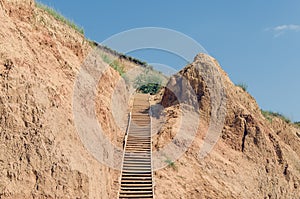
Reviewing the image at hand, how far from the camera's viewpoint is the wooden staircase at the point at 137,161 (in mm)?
11991

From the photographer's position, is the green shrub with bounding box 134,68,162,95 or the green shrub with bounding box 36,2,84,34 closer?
the green shrub with bounding box 36,2,84,34

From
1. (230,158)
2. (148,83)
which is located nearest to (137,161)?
(230,158)

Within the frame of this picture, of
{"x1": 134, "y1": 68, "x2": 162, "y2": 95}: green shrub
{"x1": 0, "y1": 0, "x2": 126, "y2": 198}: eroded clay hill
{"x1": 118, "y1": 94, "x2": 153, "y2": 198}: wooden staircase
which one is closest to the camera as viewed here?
{"x1": 0, "y1": 0, "x2": 126, "y2": 198}: eroded clay hill

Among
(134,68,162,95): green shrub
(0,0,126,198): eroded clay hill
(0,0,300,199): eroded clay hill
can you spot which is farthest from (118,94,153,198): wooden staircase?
(134,68,162,95): green shrub

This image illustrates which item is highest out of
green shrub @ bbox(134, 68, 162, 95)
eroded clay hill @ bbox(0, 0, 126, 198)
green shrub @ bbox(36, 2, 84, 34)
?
green shrub @ bbox(134, 68, 162, 95)

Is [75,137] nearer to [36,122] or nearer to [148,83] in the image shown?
[36,122]

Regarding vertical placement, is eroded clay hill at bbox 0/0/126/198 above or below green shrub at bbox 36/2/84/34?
below

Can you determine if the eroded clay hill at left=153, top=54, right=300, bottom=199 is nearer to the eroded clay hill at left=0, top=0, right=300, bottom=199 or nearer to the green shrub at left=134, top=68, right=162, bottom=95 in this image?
the eroded clay hill at left=0, top=0, right=300, bottom=199

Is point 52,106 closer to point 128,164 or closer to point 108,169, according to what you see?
A: point 108,169

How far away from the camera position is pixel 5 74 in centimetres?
828

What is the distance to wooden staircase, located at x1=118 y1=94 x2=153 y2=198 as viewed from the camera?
12.0 meters

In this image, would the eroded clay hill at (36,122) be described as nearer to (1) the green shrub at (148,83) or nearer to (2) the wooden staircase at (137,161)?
(2) the wooden staircase at (137,161)

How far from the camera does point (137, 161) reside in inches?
526

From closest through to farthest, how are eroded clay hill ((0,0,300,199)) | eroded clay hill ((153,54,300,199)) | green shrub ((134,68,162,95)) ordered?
eroded clay hill ((0,0,300,199)), eroded clay hill ((153,54,300,199)), green shrub ((134,68,162,95))
